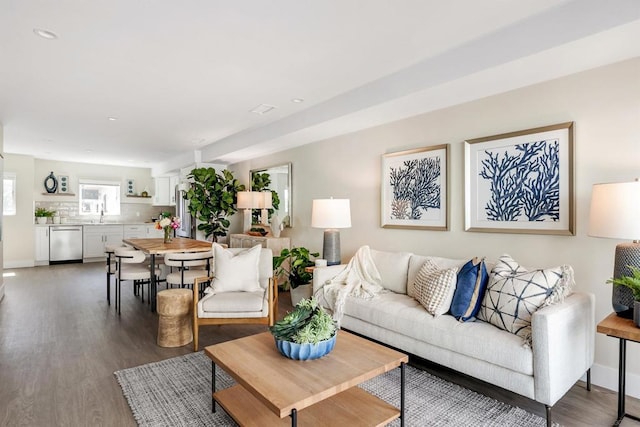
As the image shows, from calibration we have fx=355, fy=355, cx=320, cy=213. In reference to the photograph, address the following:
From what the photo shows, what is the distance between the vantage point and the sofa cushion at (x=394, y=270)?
332 centimetres

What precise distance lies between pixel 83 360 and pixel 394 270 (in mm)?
2791

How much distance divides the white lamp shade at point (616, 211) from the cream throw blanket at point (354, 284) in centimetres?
173

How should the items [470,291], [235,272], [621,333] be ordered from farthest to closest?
[235,272]
[470,291]
[621,333]

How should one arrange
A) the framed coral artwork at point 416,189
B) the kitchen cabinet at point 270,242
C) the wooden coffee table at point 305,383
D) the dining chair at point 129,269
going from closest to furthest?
the wooden coffee table at point 305,383 < the framed coral artwork at point 416,189 < the dining chair at point 129,269 < the kitchen cabinet at point 270,242

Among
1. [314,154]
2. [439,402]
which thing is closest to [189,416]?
[439,402]

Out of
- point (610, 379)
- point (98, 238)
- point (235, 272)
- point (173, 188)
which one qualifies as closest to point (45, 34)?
point (235, 272)

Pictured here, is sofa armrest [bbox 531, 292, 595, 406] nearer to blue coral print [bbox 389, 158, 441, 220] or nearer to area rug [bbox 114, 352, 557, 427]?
area rug [bbox 114, 352, 557, 427]

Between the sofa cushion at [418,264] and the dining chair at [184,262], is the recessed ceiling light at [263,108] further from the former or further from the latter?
the sofa cushion at [418,264]

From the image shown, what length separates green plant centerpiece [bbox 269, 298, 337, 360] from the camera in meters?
1.92

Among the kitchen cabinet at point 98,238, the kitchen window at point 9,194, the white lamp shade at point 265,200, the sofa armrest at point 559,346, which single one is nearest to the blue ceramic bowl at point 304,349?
the sofa armrest at point 559,346

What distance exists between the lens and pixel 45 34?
2.47m

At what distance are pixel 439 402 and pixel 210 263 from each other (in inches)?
117

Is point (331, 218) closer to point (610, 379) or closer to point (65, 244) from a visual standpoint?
point (610, 379)

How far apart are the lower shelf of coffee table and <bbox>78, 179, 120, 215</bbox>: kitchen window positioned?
8.77 m
